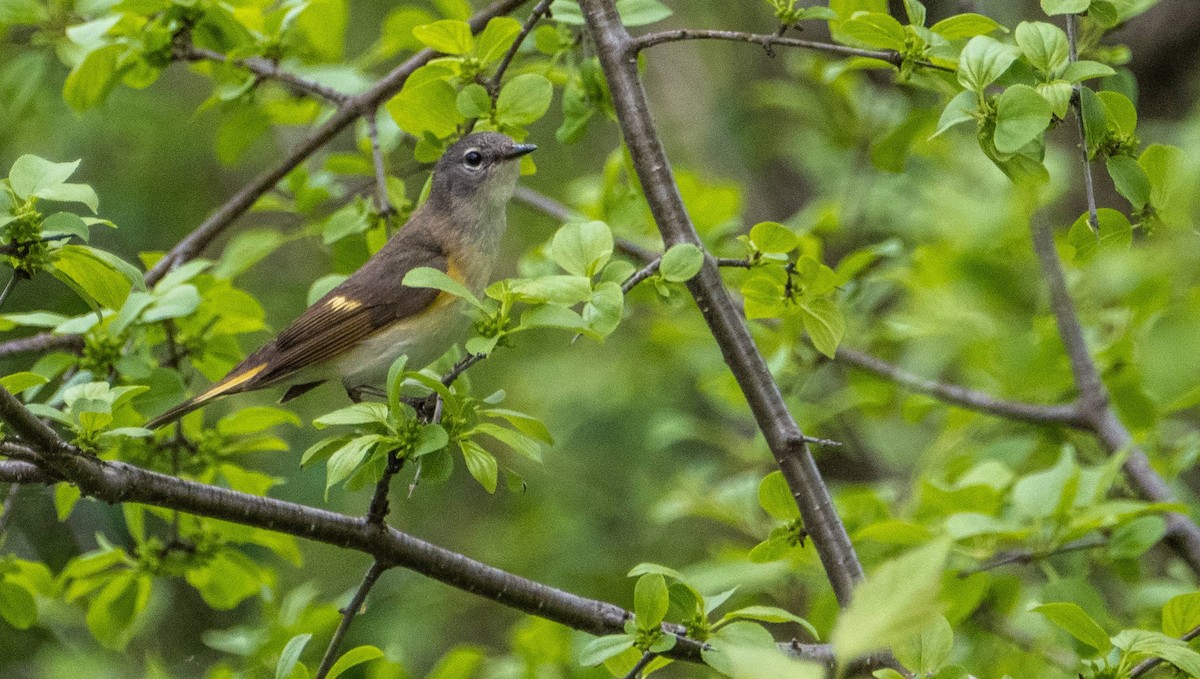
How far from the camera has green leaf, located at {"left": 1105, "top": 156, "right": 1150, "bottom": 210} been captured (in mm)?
1911

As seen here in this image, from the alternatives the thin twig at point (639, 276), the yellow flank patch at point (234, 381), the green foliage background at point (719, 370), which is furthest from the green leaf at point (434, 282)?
the yellow flank patch at point (234, 381)

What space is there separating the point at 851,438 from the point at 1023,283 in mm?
2583

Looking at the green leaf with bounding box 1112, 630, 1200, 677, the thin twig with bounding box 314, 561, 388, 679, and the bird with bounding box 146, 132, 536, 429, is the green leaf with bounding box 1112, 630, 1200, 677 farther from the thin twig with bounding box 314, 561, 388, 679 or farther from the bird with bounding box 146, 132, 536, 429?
the bird with bounding box 146, 132, 536, 429

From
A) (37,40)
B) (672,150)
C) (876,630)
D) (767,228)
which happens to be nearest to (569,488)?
(672,150)

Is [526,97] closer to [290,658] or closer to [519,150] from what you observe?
[519,150]

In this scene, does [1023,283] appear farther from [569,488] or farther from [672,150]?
[672,150]

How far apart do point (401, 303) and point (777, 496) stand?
136cm

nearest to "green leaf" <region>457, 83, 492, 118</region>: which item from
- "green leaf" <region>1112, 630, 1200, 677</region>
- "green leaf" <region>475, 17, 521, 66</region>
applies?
"green leaf" <region>475, 17, 521, 66</region>

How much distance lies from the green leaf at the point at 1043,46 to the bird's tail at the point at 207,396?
203 cm

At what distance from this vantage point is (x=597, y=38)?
2391mm

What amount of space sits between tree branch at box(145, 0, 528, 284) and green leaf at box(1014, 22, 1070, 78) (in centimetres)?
161

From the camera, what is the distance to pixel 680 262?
2090mm

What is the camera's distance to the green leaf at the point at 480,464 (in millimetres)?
2023

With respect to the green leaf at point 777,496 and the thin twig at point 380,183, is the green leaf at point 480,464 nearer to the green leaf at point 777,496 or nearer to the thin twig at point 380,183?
the green leaf at point 777,496
